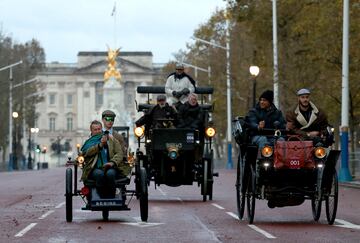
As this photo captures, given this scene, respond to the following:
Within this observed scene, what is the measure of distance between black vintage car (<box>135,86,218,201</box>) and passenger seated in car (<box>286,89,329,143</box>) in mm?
7310

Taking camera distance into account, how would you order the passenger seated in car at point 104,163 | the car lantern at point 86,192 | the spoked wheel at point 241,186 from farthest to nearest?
the spoked wheel at point 241,186, the car lantern at point 86,192, the passenger seated in car at point 104,163

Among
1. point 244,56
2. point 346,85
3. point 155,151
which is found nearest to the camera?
point 155,151

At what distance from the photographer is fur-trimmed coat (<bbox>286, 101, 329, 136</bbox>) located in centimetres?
1927

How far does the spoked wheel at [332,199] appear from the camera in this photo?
1859 cm

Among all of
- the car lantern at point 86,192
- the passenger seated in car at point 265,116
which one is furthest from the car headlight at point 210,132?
the car lantern at point 86,192

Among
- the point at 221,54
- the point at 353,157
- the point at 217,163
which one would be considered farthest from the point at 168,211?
the point at 217,163

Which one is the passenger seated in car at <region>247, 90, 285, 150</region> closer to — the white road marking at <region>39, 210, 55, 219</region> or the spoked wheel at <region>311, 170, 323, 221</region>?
the spoked wheel at <region>311, 170, 323, 221</region>

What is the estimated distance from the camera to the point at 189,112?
88.6ft

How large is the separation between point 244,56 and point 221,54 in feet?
43.5

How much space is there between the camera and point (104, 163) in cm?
1956

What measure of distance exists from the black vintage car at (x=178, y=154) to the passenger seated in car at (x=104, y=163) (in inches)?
269

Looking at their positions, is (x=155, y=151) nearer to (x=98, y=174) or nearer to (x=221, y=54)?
(x=98, y=174)

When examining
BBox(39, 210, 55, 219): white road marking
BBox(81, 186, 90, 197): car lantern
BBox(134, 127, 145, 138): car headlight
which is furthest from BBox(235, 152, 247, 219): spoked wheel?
BBox(134, 127, 145, 138): car headlight

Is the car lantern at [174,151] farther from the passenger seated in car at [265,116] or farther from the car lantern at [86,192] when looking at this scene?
the car lantern at [86,192]
